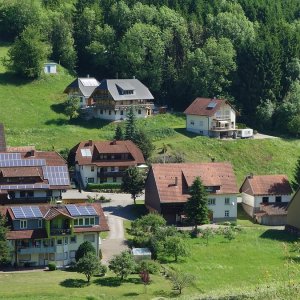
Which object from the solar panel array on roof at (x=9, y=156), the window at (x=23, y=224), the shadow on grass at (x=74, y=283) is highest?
the solar panel array on roof at (x=9, y=156)

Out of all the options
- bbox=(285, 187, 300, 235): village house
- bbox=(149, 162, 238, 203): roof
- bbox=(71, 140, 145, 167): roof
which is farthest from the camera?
bbox=(71, 140, 145, 167): roof

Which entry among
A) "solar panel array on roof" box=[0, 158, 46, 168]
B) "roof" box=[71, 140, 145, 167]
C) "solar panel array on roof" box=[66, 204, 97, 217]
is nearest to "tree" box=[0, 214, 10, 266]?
"solar panel array on roof" box=[66, 204, 97, 217]

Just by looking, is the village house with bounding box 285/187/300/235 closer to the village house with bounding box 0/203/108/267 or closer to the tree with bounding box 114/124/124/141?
the village house with bounding box 0/203/108/267

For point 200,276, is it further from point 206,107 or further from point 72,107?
point 72,107

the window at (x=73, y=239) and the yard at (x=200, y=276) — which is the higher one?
the window at (x=73, y=239)

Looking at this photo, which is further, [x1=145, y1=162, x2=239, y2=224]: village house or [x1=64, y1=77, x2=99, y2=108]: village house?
[x1=64, y1=77, x2=99, y2=108]: village house

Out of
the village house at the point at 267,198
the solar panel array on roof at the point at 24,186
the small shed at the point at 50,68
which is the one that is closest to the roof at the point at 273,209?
the village house at the point at 267,198

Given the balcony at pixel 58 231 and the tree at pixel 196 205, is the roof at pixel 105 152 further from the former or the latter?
the balcony at pixel 58 231
